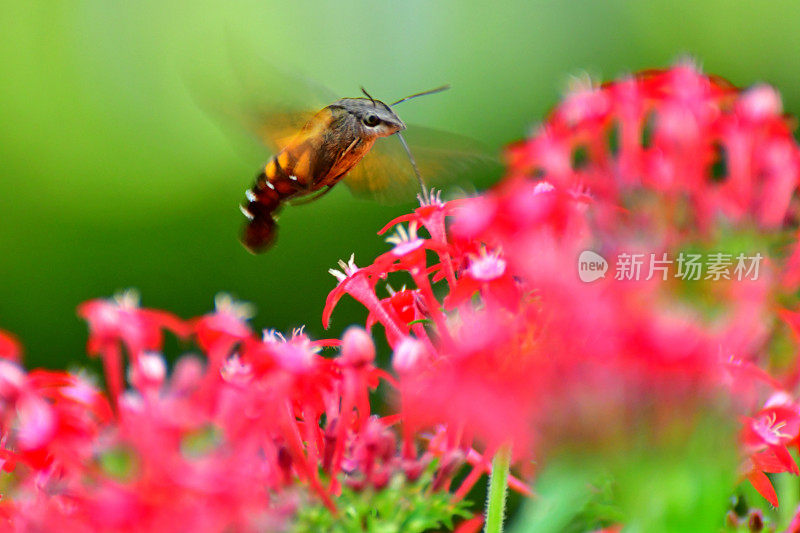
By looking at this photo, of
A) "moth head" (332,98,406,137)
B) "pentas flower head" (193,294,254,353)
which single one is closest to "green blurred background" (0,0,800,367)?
"moth head" (332,98,406,137)

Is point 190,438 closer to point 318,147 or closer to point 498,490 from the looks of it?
point 498,490

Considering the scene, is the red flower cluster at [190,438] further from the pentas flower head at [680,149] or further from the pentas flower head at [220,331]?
the pentas flower head at [680,149]

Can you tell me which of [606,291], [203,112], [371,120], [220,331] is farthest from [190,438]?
[203,112]

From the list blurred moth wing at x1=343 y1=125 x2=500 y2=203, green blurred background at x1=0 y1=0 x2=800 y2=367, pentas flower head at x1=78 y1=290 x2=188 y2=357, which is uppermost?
green blurred background at x1=0 y1=0 x2=800 y2=367

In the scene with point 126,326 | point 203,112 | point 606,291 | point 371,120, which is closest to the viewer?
point 606,291

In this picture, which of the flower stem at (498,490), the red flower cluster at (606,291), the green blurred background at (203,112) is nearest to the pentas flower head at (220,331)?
the red flower cluster at (606,291)

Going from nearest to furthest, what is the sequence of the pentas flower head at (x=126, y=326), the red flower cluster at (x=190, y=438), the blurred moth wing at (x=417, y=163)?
the red flower cluster at (x=190, y=438)
the pentas flower head at (x=126, y=326)
the blurred moth wing at (x=417, y=163)

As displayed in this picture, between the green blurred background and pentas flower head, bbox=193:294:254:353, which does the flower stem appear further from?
the green blurred background
